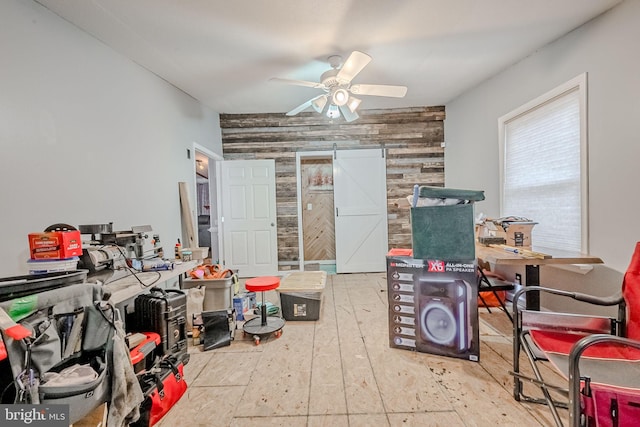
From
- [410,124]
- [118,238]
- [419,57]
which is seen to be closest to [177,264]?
[118,238]

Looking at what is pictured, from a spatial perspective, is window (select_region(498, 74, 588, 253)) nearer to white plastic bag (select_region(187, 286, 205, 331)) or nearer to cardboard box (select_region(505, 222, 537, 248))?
cardboard box (select_region(505, 222, 537, 248))

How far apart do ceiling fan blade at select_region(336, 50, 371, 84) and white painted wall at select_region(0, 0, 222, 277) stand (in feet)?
6.94

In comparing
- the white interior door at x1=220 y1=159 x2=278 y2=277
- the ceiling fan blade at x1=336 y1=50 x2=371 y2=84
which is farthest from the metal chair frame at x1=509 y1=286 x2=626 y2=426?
the white interior door at x1=220 y1=159 x2=278 y2=277

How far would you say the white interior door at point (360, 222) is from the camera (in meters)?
4.96

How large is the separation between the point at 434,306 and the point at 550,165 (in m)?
2.04

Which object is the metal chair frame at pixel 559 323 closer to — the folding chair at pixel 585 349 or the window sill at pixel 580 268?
the folding chair at pixel 585 349

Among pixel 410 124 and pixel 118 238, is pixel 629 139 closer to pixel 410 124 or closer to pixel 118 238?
pixel 410 124

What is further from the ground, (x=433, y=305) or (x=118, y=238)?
(x=118, y=238)

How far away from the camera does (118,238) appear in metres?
2.08

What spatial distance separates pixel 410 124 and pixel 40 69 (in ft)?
15.2

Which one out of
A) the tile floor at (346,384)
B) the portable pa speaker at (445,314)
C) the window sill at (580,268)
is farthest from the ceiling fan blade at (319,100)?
the window sill at (580,268)

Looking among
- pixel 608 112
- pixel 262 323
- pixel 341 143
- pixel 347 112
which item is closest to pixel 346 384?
pixel 262 323

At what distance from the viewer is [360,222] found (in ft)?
16.3

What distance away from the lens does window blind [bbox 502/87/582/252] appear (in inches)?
103
